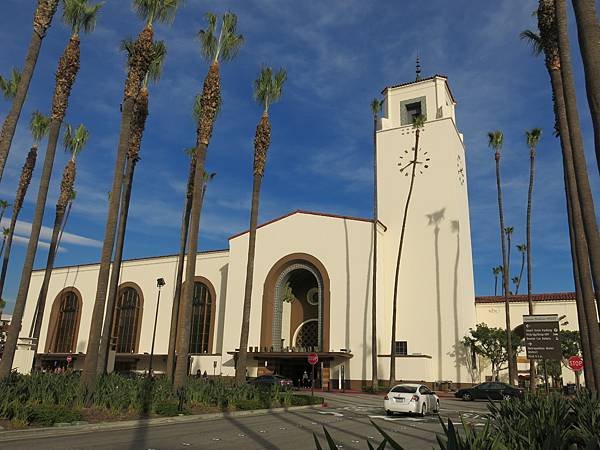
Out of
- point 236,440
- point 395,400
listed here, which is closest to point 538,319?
point 395,400

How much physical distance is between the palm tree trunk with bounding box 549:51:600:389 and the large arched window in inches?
1664

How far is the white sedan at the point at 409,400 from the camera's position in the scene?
19.1 metres

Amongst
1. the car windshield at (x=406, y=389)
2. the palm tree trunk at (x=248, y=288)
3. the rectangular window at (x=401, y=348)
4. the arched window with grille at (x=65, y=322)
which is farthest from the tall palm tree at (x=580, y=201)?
the arched window with grille at (x=65, y=322)

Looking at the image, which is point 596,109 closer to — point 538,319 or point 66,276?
point 538,319

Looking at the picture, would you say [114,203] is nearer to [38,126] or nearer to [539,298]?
[38,126]

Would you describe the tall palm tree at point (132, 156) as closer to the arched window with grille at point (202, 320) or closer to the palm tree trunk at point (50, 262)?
the palm tree trunk at point (50, 262)

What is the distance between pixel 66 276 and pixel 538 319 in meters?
52.2

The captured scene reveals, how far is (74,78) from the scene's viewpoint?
22.2 m

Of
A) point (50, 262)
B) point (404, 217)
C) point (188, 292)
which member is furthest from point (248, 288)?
point (404, 217)

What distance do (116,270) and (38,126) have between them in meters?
12.0

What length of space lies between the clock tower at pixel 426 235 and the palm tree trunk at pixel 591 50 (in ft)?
95.2

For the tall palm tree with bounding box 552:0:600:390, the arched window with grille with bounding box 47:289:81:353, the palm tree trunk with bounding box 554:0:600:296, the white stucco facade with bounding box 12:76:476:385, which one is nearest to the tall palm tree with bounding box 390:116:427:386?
the white stucco facade with bounding box 12:76:476:385

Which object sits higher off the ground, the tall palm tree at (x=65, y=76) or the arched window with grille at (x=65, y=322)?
the tall palm tree at (x=65, y=76)

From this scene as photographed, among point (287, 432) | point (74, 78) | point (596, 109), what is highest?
point (74, 78)
